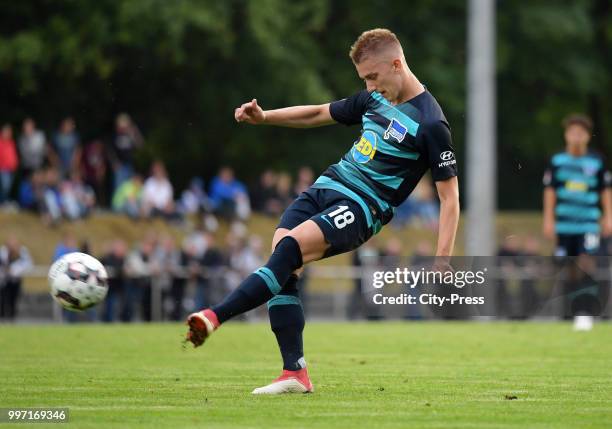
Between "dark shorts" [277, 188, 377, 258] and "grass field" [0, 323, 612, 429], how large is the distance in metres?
0.95

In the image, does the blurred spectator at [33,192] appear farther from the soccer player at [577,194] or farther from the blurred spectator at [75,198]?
the soccer player at [577,194]

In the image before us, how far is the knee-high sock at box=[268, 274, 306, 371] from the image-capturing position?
27.0 feet

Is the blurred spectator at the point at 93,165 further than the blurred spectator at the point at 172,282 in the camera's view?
Yes

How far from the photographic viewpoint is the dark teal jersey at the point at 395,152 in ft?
26.5

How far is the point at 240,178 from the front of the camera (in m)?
34.7

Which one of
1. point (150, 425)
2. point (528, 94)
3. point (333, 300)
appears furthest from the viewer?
point (528, 94)

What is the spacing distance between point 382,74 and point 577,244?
7.91 metres

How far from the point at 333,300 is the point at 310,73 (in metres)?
9.00

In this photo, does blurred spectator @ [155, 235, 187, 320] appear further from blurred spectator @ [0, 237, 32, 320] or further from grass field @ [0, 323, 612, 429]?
grass field @ [0, 323, 612, 429]

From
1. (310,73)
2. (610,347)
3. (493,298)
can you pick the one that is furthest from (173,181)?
(610,347)

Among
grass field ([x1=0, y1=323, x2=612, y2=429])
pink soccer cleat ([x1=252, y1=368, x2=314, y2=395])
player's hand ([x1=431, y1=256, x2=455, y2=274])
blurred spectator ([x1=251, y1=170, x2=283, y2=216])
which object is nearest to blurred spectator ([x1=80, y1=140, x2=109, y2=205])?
blurred spectator ([x1=251, y1=170, x2=283, y2=216])

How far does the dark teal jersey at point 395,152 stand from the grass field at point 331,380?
1.29 meters

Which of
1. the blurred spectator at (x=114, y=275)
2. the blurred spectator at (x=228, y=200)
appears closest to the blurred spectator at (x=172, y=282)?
the blurred spectator at (x=114, y=275)

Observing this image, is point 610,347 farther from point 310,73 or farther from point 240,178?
point 240,178
